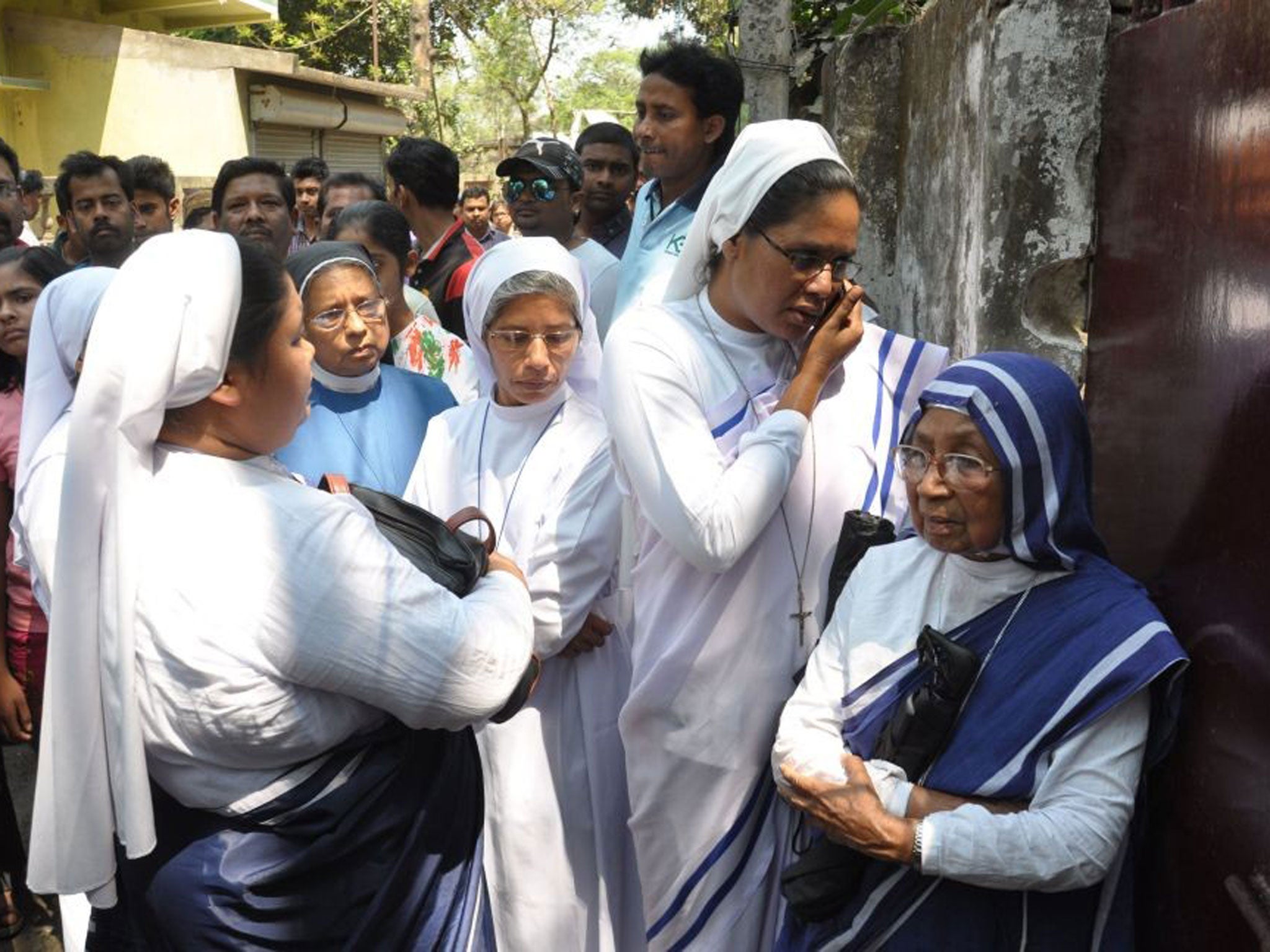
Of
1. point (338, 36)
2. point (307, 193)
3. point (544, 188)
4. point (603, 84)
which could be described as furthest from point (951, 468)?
point (603, 84)

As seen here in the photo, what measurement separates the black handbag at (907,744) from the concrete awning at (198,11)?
1702 centimetres

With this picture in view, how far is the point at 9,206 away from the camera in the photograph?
5.38m

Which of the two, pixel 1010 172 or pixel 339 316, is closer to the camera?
pixel 1010 172

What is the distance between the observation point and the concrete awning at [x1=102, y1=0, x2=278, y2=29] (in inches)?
663

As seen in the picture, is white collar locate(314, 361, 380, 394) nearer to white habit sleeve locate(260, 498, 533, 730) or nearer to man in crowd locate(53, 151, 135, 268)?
white habit sleeve locate(260, 498, 533, 730)

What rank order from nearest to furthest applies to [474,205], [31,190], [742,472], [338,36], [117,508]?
[117,508]
[742,472]
[31,190]
[474,205]
[338,36]

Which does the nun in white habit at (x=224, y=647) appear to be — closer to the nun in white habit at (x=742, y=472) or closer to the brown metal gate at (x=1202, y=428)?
the nun in white habit at (x=742, y=472)

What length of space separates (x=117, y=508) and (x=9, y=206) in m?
4.10

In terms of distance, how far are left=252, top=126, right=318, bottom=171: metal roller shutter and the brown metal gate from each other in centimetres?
1668

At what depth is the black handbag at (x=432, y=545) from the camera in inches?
86.6

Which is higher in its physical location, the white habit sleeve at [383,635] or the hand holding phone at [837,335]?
the hand holding phone at [837,335]

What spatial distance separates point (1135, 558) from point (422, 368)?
2.51m

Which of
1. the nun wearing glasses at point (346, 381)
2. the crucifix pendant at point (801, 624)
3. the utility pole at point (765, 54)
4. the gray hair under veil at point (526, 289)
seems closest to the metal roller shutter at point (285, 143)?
the utility pole at point (765, 54)

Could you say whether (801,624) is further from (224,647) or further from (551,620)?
(224,647)
